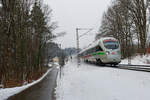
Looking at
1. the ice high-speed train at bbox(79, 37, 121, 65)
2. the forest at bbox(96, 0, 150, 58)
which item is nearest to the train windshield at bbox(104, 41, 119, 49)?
the ice high-speed train at bbox(79, 37, 121, 65)

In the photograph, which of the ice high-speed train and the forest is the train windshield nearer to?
the ice high-speed train

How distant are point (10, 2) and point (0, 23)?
6.32ft

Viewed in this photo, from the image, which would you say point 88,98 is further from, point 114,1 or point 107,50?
point 114,1

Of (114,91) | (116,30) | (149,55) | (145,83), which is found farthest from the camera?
(116,30)

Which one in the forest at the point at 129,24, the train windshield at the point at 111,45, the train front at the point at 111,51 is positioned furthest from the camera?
the forest at the point at 129,24

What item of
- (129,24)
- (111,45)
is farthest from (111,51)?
(129,24)

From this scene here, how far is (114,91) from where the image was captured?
7359 millimetres

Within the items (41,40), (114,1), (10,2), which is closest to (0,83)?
(10,2)

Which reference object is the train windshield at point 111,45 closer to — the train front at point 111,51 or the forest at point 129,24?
the train front at point 111,51

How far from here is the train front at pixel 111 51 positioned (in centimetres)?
1594

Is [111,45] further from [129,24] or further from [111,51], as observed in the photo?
[129,24]

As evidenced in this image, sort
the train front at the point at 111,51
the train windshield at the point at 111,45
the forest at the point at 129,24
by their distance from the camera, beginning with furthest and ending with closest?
the forest at the point at 129,24
the train windshield at the point at 111,45
the train front at the point at 111,51

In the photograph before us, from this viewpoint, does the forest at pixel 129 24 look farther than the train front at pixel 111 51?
Yes

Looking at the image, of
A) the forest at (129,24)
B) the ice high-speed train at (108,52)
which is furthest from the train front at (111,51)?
the forest at (129,24)
